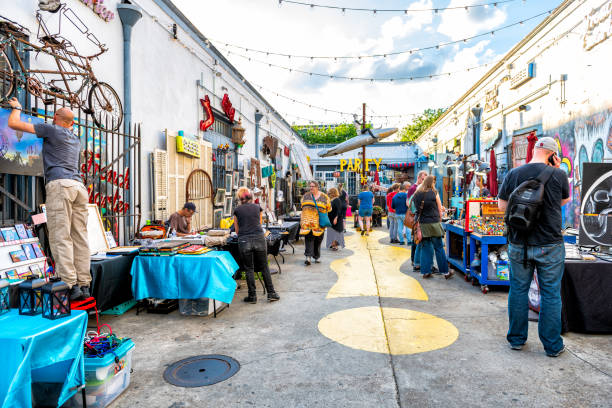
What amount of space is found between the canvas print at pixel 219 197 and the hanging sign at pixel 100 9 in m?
4.88

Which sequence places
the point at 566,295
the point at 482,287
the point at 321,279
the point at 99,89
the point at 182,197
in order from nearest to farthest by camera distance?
the point at 566,295, the point at 99,89, the point at 482,287, the point at 321,279, the point at 182,197

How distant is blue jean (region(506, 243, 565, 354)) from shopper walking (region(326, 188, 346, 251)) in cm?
590

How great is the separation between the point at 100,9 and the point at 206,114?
13.0ft

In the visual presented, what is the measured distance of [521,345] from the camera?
3.64m

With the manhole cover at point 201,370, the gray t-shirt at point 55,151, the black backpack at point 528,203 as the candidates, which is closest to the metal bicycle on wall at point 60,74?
the gray t-shirt at point 55,151

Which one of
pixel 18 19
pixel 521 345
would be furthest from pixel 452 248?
pixel 18 19

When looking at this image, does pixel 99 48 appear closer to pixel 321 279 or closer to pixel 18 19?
pixel 18 19

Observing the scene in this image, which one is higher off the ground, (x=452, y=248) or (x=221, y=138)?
(x=221, y=138)

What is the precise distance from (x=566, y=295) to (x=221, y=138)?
8.75 meters

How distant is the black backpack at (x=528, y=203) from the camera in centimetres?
345

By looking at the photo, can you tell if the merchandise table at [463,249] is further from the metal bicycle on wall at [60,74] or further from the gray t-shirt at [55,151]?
the metal bicycle on wall at [60,74]

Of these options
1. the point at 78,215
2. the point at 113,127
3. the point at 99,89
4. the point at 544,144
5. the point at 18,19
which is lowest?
the point at 78,215

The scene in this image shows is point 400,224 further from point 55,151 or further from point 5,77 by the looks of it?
point 5,77

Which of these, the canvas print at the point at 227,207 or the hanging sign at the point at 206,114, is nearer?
the hanging sign at the point at 206,114
